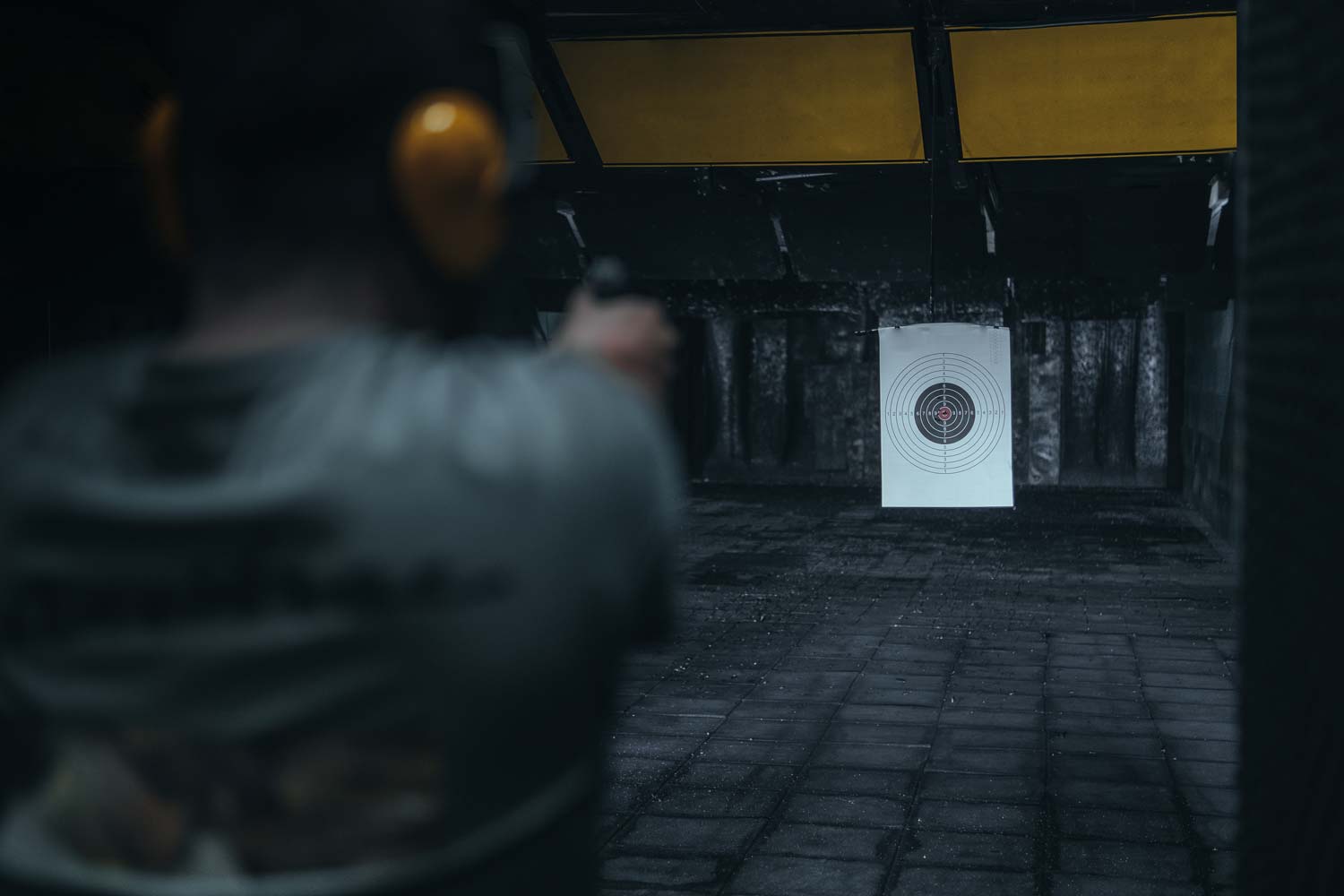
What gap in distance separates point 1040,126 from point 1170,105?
0.63 metres

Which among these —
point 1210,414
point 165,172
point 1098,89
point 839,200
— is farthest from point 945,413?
point 165,172

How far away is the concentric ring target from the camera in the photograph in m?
9.51

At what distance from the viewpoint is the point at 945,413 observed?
31.6 ft

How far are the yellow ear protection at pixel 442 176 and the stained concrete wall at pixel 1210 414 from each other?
7771mm

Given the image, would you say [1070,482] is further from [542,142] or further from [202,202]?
[202,202]

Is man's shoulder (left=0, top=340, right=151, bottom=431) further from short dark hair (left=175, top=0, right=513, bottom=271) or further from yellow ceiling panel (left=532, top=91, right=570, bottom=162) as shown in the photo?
yellow ceiling panel (left=532, top=91, right=570, bottom=162)

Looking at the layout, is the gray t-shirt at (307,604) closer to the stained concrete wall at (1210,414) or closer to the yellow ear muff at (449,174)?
the yellow ear muff at (449,174)

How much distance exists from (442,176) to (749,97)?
250 inches

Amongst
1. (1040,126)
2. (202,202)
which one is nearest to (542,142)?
(1040,126)

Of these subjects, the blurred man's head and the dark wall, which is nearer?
the blurred man's head

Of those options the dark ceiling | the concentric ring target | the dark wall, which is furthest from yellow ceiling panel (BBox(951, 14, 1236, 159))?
the dark wall

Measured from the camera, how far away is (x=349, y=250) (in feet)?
2.86

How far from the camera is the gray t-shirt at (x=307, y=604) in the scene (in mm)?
789

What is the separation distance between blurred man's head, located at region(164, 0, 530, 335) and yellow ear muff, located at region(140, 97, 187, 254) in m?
0.03
